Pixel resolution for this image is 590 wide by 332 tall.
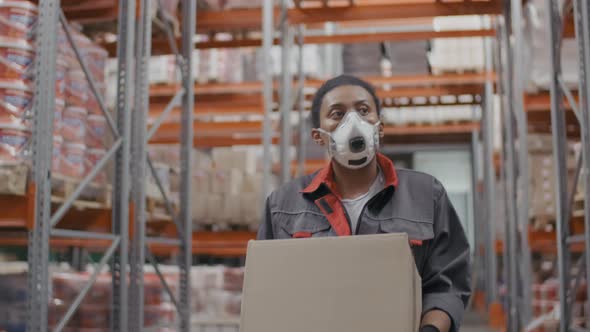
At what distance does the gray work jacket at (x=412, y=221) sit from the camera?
7.91ft

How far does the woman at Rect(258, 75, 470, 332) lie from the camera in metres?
2.43

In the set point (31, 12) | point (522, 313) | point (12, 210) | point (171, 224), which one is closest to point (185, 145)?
point (171, 224)

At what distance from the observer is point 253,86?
8.76 m

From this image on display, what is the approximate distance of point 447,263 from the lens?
2.44m

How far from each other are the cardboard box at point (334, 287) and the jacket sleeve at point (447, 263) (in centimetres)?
25

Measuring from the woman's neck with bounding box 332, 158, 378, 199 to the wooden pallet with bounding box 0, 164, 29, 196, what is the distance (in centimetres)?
175

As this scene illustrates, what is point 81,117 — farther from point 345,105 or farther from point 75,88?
point 345,105

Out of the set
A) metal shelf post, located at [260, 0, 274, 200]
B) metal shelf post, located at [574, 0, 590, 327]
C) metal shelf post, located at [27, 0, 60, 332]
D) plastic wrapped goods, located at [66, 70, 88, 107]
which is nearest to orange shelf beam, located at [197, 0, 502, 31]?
metal shelf post, located at [260, 0, 274, 200]

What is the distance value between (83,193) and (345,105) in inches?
95.3

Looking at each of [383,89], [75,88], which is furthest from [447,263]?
[383,89]

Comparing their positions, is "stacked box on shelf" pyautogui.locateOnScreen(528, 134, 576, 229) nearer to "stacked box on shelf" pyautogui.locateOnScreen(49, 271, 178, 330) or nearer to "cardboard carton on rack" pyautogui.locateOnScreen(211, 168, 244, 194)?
"cardboard carton on rack" pyautogui.locateOnScreen(211, 168, 244, 194)

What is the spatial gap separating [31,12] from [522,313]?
5381 mm

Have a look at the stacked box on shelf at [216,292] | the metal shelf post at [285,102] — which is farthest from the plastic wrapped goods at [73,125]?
the stacked box on shelf at [216,292]

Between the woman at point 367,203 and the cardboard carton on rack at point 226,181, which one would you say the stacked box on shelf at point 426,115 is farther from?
the woman at point 367,203
